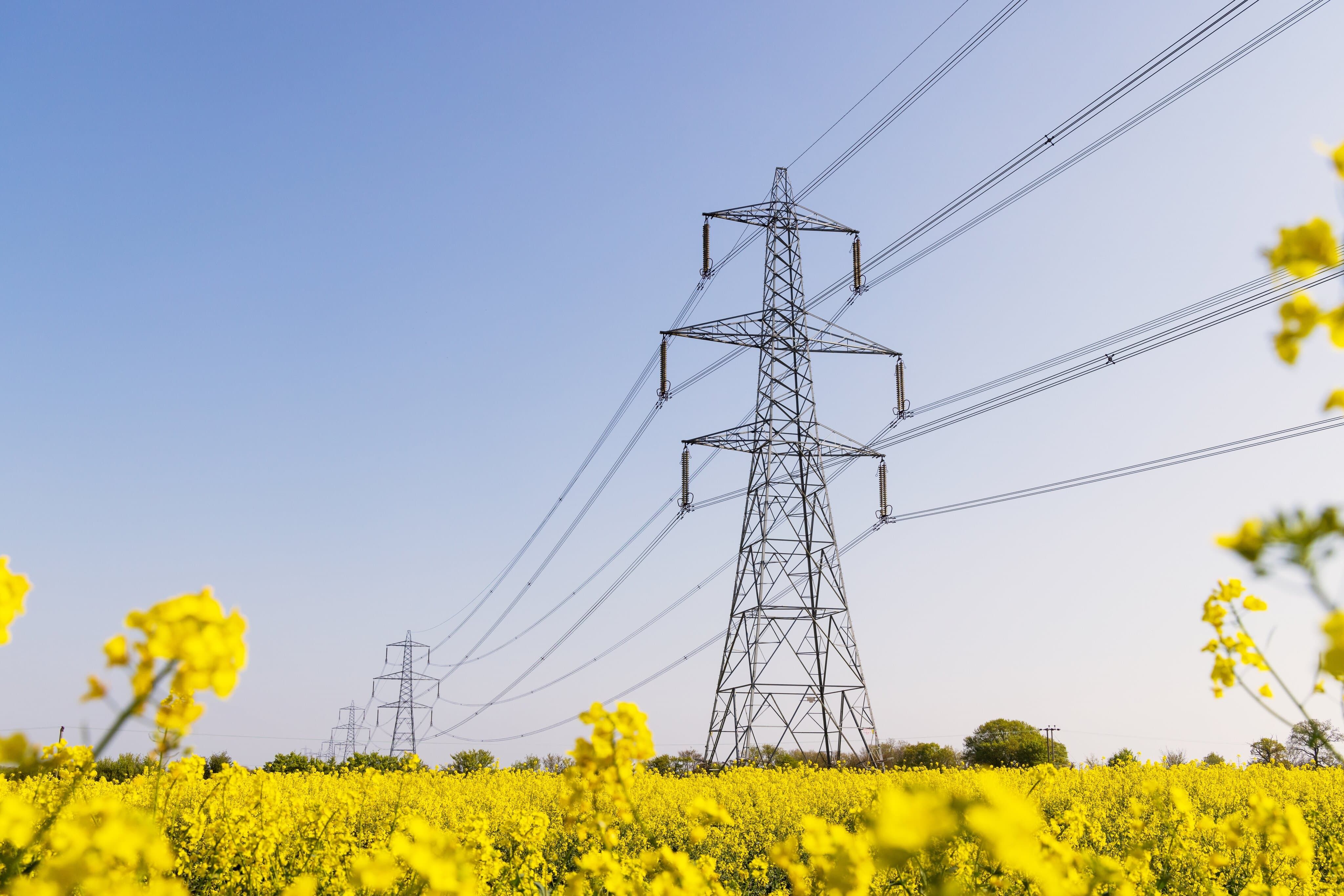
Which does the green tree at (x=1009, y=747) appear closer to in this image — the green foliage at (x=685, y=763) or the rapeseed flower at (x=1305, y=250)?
the green foliage at (x=685, y=763)

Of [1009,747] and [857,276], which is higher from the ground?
[857,276]

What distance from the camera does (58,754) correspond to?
183 centimetres

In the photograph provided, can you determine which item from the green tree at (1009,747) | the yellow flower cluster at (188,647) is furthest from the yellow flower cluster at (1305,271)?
the green tree at (1009,747)

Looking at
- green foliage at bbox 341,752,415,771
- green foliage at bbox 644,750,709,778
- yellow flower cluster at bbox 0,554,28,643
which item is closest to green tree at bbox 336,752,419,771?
green foliage at bbox 341,752,415,771

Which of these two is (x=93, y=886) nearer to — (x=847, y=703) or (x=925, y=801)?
(x=925, y=801)

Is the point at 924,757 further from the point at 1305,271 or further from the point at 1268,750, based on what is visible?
the point at 1305,271

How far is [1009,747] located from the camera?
1927cm

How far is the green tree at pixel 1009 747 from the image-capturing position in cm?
1853

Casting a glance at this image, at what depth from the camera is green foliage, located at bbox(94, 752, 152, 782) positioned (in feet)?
44.1

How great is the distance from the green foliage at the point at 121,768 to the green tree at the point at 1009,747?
16115 mm

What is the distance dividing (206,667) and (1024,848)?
1124 mm

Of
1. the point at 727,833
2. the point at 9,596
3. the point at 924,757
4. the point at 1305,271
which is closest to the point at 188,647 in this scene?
the point at 9,596

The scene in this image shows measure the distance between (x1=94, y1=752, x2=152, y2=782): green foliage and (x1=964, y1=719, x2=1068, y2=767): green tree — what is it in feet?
52.9

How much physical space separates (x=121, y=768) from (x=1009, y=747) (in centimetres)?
1832
